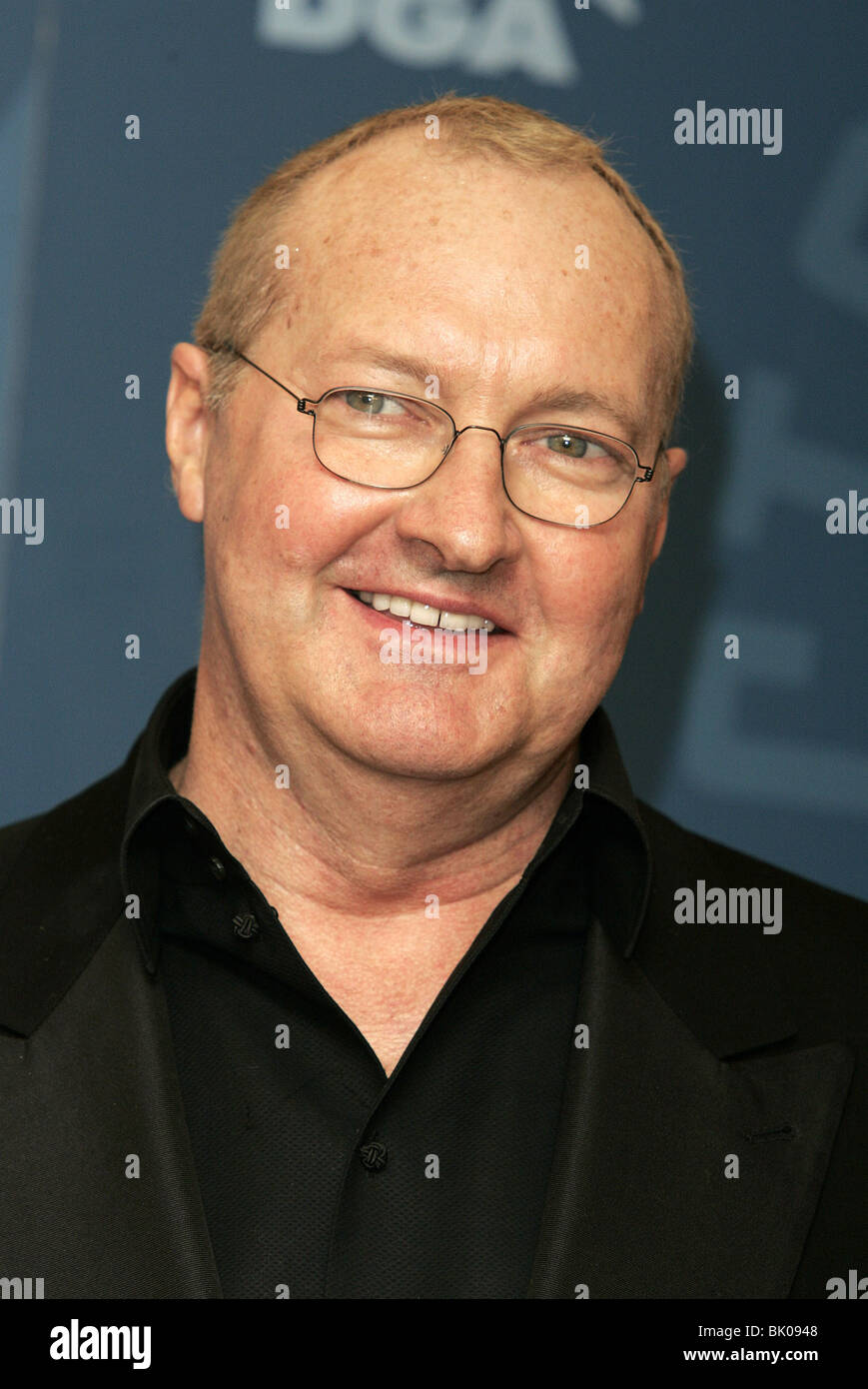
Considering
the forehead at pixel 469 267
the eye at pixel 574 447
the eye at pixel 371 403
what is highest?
the forehead at pixel 469 267

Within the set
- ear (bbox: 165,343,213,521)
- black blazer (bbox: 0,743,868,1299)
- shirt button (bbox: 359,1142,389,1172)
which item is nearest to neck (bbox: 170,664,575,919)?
black blazer (bbox: 0,743,868,1299)

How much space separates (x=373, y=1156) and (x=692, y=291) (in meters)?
1.48

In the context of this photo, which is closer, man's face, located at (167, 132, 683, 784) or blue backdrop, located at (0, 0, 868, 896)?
man's face, located at (167, 132, 683, 784)

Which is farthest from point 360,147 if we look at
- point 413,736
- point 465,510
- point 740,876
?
point 740,876

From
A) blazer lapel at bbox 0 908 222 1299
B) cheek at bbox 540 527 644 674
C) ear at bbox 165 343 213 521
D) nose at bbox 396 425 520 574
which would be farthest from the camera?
ear at bbox 165 343 213 521

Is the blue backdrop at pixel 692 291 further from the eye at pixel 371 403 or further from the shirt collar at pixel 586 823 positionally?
the eye at pixel 371 403

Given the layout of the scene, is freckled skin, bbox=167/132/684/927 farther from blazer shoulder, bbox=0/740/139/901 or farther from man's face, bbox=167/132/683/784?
blazer shoulder, bbox=0/740/139/901

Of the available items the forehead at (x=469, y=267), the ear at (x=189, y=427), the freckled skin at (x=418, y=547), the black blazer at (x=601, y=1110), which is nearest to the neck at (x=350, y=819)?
the freckled skin at (x=418, y=547)

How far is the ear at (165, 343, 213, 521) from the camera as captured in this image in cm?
204

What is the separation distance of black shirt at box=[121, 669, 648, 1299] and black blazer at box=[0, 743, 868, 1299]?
4 cm

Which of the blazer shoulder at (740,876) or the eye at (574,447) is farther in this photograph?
the blazer shoulder at (740,876)

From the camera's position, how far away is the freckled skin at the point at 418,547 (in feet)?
5.93

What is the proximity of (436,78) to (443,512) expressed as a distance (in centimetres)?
101

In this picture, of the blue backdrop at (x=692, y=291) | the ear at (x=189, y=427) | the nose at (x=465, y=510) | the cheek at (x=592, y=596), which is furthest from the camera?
the blue backdrop at (x=692, y=291)
